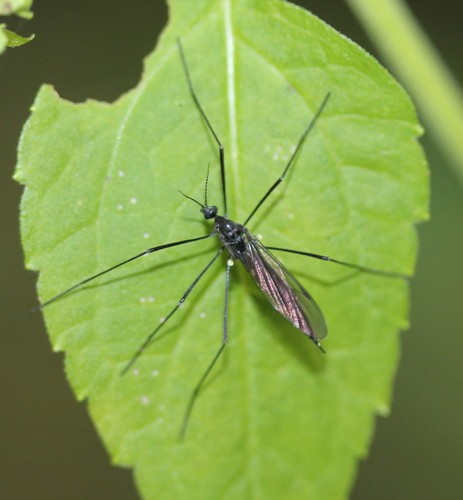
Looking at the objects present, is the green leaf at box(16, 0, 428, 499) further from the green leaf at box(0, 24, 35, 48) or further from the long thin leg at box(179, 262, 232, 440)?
the green leaf at box(0, 24, 35, 48)

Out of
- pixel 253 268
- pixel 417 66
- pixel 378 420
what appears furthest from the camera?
pixel 378 420

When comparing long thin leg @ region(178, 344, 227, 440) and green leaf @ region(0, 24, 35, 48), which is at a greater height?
green leaf @ region(0, 24, 35, 48)

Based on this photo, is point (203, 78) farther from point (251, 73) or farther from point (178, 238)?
point (178, 238)

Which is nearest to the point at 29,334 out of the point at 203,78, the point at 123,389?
the point at 123,389

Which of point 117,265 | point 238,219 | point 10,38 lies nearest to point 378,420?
point 238,219

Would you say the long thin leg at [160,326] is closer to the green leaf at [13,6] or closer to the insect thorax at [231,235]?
the insect thorax at [231,235]

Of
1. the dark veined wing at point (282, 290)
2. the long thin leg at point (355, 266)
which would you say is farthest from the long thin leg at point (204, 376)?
the long thin leg at point (355, 266)

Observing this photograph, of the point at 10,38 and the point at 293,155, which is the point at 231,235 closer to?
the point at 293,155

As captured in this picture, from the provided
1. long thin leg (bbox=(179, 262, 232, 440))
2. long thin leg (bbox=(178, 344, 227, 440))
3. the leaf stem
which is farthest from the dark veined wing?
the leaf stem
